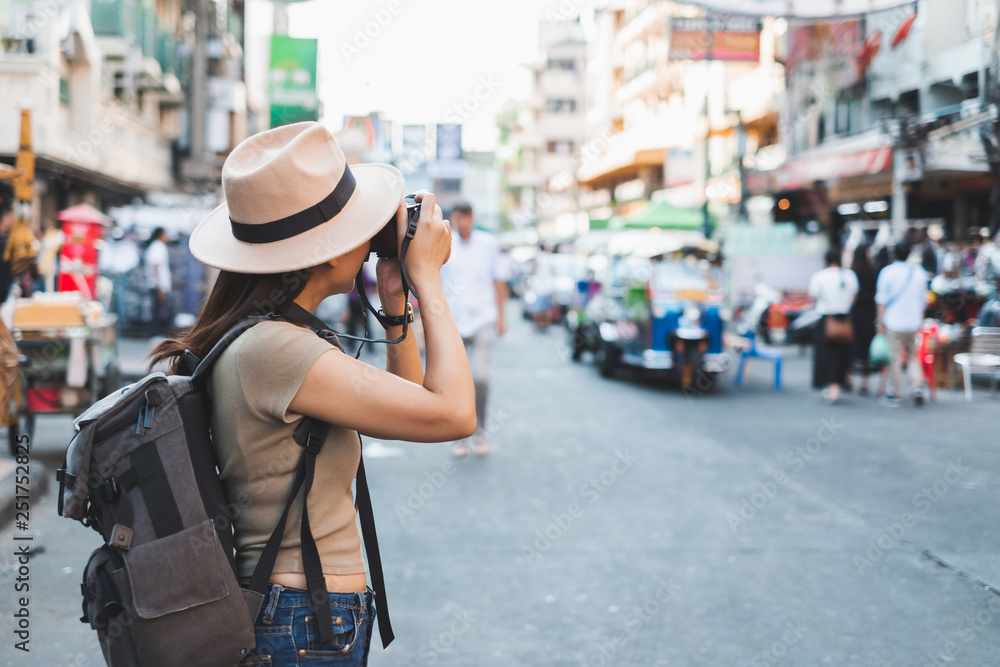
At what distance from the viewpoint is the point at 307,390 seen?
172cm

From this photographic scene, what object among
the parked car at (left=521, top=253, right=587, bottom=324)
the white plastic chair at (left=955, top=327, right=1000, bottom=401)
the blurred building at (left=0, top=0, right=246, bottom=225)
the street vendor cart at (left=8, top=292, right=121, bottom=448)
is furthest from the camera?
the parked car at (left=521, top=253, right=587, bottom=324)

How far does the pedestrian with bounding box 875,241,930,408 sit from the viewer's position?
11.1 meters

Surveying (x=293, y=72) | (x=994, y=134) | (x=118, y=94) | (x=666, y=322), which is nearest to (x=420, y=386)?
(x=666, y=322)

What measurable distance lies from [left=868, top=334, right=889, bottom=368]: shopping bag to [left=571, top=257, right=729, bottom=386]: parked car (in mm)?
1889

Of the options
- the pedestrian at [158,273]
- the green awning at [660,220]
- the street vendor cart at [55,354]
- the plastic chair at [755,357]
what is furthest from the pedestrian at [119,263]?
the plastic chair at [755,357]

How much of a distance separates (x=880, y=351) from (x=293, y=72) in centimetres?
1365

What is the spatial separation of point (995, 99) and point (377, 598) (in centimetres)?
1348

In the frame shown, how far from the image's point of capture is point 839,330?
11.8m

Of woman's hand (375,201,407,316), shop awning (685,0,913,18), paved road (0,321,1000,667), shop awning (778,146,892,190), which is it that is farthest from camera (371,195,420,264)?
shop awning (778,146,892,190)

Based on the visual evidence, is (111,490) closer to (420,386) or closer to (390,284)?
(420,386)

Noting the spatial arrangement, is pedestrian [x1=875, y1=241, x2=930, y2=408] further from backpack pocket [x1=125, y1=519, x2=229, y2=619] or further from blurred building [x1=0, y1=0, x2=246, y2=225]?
blurred building [x1=0, y1=0, x2=246, y2=225]

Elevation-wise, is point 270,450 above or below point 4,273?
below

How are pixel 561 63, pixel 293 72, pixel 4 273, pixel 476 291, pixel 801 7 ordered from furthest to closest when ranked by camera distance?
pixel 561 63 < pixel 293 72 < pixel 476 291 < pixel 801 7 < pixel 4 273

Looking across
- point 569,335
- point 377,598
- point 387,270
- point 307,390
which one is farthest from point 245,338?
point 569,335
